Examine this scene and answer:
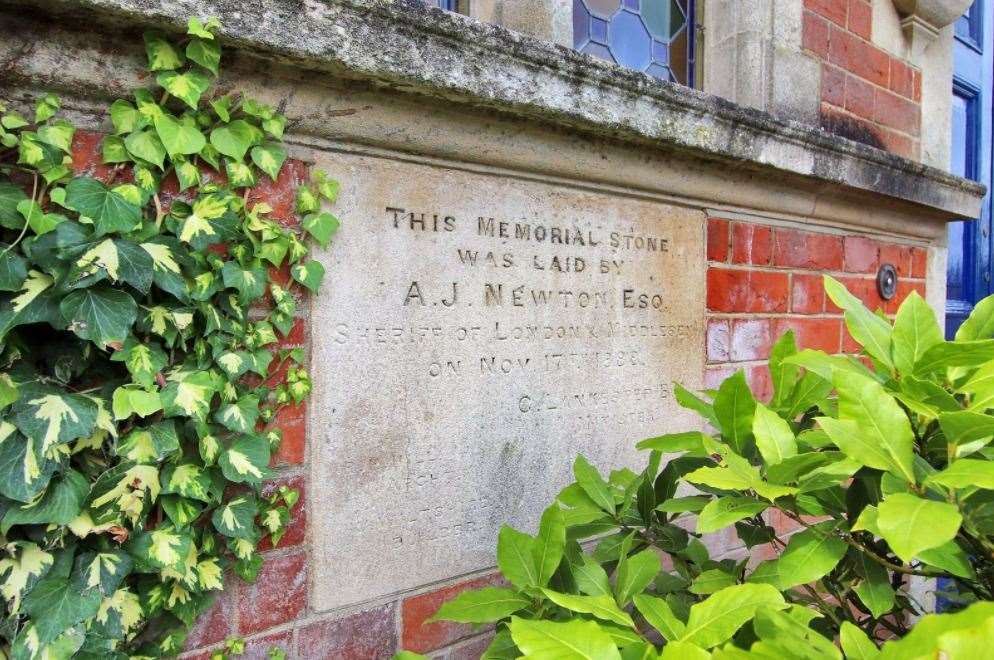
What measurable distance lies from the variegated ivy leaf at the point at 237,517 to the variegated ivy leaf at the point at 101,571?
13 centimetres

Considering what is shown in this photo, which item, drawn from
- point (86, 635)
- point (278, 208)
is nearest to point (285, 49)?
point (278, 208)

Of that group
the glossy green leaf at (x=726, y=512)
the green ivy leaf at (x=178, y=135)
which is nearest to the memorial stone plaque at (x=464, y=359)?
the green ivy leaf at (x=178, y=135)

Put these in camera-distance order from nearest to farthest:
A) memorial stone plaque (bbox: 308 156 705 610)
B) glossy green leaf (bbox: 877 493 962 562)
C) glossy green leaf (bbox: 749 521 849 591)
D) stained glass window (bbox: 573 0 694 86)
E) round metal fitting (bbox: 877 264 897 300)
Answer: glossy green leaf (bbox: 877 493 962 562), glossy green leaf (bbox: 749 521 849 591), memorial stone plaque (bbox: 308 156 705 610), stained glass window (bbox: 573 0 694 86), round metal fitting (bbox: 877 264 897 300)

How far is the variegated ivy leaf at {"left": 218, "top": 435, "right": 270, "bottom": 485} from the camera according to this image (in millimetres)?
968

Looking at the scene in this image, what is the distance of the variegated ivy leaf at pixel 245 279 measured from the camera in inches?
38.1

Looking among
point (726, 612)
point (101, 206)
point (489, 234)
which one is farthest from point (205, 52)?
point (726, 612)

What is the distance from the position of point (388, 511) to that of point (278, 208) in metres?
0.55

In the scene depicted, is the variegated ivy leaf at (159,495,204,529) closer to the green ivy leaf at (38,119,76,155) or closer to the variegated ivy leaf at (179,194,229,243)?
the variegated ivy leaf at (179,194,229,243)

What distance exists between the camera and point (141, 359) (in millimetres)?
885

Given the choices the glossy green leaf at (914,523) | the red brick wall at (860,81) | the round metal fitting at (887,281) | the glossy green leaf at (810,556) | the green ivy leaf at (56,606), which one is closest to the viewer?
the glossy green leaf at (914,523)

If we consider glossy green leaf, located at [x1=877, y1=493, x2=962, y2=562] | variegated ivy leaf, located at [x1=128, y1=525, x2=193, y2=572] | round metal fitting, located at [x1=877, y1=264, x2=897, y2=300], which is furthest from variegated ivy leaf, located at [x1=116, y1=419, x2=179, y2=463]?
round metal fitting, located at [x1=877, y1=264, x2=897, y2=300]

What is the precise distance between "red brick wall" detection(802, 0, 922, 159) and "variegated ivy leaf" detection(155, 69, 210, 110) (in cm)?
168

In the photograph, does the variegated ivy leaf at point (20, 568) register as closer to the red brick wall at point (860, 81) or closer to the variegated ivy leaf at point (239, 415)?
the variegated ivy leaf at point (239, 415)

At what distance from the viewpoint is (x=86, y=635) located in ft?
2.84
